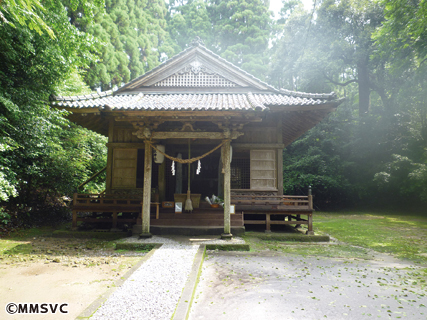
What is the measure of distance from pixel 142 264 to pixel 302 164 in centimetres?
1802

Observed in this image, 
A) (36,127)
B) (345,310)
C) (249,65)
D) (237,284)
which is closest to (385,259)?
(345,310)

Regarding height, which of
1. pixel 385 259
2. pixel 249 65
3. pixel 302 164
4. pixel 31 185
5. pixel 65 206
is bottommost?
pixel 385 259

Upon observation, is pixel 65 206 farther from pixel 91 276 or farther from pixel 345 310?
pixel 345 310

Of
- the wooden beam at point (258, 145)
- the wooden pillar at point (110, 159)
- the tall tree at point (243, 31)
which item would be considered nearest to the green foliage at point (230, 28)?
the tall tree at point (243, 31)

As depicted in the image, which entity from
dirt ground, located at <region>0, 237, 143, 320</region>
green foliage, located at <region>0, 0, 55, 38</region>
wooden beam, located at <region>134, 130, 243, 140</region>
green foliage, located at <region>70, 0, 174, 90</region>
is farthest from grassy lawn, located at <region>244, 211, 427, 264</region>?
green foliage, located at <region>70, 0, 174, 90</region>

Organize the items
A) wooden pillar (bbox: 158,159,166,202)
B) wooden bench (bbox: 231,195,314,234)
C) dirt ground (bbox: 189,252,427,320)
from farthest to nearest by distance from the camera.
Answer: wooden pillar (bbox: 158,159,166,202) → wooden bench (bbox: 231,195,314,234) → dirt ground (bbox: 189,252,427,320)

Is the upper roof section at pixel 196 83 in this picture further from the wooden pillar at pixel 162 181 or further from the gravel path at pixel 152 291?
the gravel path at pixel 152 291

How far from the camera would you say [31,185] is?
36.2 feet

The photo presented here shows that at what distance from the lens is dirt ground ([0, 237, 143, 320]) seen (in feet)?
13.7

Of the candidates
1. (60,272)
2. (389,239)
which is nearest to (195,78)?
(60,272)

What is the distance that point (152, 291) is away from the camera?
4.00 m

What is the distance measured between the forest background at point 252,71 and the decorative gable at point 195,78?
3.36 meters

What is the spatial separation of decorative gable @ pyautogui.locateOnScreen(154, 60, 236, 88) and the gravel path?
7529 millimetres

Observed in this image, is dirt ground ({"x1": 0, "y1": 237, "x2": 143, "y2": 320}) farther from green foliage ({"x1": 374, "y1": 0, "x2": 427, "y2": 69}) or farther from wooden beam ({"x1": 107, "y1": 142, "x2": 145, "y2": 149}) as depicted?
green foliage ({"x1": 374, "y1": 0, "x2": 427, "y2": 69})
